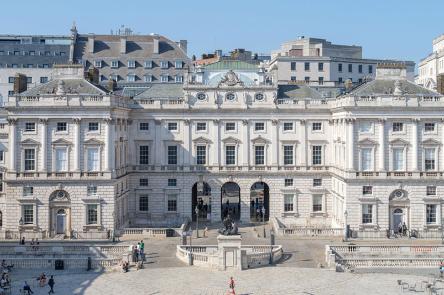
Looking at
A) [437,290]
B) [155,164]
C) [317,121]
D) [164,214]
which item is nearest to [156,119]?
[155,164]

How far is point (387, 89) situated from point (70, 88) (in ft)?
106

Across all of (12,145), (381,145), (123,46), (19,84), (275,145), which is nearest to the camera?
(12,145)

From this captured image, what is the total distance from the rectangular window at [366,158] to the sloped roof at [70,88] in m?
26.7

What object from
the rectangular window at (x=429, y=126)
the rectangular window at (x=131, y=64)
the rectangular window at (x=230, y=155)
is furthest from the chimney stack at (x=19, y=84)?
the rectangular window at (x=429, y=126)

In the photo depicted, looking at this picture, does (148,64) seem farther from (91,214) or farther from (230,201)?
(91,214)

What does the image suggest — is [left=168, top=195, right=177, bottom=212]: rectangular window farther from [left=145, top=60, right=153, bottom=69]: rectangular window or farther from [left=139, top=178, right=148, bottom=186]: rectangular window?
[left=145, top=60, right=153, bottom=69]: rectangular window

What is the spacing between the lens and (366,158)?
73.1m

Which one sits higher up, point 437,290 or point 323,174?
point 323,174

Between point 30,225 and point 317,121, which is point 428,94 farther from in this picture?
point 30,225

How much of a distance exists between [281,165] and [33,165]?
26.6m

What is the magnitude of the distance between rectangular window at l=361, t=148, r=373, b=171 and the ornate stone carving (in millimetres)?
16201

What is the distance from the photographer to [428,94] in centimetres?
7381

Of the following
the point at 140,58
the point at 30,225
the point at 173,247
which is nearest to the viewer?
the point at 173,247

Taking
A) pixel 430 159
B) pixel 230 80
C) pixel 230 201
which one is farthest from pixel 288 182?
pixel 230 201
